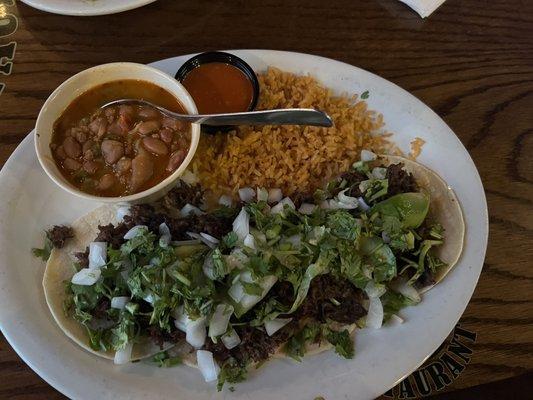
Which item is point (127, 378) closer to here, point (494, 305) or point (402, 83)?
point (494, 305)

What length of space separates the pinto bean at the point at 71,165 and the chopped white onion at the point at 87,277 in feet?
1.32

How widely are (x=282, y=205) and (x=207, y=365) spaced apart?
66 cm

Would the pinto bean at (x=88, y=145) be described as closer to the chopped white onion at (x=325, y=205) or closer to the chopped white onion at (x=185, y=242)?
the chopped white onion at (x=185, y=242)

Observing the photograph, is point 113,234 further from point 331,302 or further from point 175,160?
point 331,302

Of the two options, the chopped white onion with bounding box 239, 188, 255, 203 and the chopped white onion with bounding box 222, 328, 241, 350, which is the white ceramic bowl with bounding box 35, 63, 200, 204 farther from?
the chopped white onion with bounding box 222, 328, 241, 350

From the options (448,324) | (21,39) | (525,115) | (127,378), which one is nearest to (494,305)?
(448,324)

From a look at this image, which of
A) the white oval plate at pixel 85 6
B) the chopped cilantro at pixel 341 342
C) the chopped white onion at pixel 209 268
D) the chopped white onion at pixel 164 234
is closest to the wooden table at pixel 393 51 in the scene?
the white oval plate at pixel 85 6

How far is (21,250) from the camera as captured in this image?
2.06 m

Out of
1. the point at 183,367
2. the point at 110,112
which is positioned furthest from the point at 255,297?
the point at 110,112

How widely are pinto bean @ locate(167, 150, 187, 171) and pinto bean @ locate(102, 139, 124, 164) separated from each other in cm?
19

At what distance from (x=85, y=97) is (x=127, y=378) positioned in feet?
3.68

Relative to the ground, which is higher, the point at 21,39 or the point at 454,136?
the point at 454,136

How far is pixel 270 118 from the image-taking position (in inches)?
82.0

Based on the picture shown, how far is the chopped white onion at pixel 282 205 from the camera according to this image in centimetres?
204
